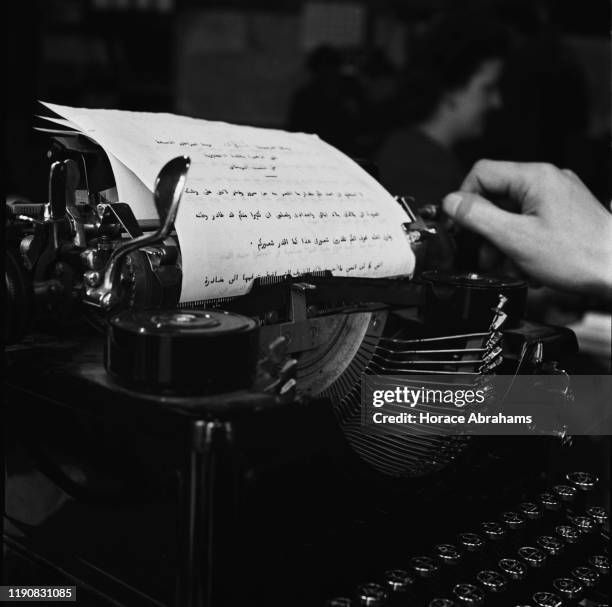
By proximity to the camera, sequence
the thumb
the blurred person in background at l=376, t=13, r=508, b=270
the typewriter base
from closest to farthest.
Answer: the typewriter base < the thumb < the blurred person in background at l=376, t=13, r=508, b=270

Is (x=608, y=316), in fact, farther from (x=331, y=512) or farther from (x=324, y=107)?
(x=324, y=107)

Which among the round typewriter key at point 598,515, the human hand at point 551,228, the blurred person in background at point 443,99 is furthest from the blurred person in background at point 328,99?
the round typewriter key at point 598,515

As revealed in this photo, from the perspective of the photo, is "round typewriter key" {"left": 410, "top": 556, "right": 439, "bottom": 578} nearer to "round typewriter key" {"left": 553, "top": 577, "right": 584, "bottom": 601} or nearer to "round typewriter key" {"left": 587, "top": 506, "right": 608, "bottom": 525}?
"round typewriter key" {"left": 553, "top": 577, "right": 584, "bottom": 601}

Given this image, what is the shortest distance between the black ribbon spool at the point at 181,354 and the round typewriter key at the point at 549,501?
50 centimetres

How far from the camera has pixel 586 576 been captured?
1.05m

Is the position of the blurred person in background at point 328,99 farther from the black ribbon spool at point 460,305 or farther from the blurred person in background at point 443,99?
the black ribbon spool at point 460,305

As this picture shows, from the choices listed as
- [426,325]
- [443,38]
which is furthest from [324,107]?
[426,325]

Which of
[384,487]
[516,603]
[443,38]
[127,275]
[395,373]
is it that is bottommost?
[516,603]

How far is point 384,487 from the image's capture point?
0.98 metres

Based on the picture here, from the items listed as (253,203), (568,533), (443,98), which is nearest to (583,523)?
(568,533)

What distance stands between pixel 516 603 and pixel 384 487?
0.21 m

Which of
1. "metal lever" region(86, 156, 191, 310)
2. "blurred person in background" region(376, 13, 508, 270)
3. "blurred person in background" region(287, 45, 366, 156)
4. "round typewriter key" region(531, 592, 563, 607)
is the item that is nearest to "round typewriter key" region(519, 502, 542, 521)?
"round typewriter key" region(531, 592, 563, 607)

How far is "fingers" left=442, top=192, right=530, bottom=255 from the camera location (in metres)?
1.39

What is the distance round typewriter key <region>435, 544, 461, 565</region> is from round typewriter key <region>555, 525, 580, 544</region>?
19cm
